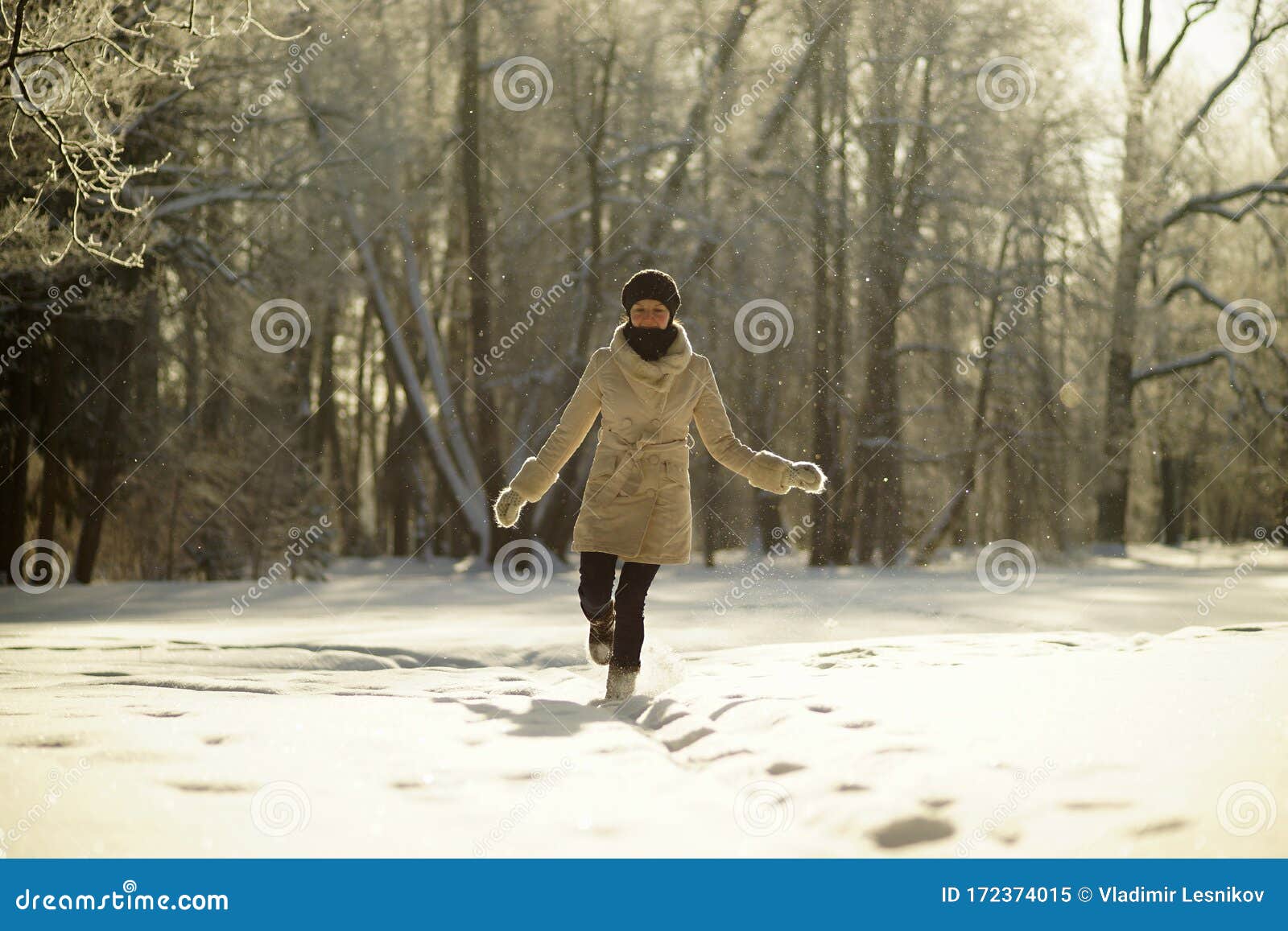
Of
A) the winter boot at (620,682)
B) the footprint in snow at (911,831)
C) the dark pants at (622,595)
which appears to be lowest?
the winter boot at (620,682)

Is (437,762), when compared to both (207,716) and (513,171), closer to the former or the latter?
(207,716)

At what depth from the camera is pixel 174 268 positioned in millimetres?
15047

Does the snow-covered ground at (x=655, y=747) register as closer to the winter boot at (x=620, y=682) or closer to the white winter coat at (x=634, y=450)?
the winter boot at (x=620, y=682)

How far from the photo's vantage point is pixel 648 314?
532 cm

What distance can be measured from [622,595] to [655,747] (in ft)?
3.94

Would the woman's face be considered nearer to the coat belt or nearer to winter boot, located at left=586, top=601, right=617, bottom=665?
the coat belt

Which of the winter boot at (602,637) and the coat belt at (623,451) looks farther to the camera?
the winter boot at (602,637)

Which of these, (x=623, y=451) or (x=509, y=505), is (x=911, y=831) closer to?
(x=623, y=451)

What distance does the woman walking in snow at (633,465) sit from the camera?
5.32 m

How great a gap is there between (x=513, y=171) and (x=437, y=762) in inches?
615

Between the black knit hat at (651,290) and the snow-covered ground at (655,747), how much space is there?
161cm

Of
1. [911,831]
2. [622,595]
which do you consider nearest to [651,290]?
[622,595]

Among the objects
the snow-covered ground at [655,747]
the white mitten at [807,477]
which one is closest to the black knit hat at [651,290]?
the white mitten at [807,477]

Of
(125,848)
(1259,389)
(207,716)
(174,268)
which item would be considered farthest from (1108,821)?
(1259,389)
